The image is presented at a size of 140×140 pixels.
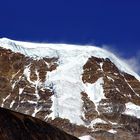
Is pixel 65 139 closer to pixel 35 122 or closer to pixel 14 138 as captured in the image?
pixel 35 122

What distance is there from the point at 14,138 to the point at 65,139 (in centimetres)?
822

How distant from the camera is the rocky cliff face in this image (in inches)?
Answer: 1560

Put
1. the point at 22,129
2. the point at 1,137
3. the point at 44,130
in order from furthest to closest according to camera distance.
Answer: the point at 44,130, the point at 22,129, the point at 1,137

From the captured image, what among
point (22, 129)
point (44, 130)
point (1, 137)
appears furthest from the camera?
point (44, 130)

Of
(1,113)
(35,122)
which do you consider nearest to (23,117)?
(35,122)

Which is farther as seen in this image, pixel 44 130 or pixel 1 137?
pixel 44 130

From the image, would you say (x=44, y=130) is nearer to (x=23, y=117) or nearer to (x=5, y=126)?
(x=23, y=117)

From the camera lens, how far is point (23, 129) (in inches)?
1666

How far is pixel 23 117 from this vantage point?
44531 mm

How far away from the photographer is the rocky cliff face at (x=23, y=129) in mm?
39625

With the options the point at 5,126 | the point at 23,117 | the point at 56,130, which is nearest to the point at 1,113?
the point at 5,126

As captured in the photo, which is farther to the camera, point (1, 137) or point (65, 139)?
point (65, 139)

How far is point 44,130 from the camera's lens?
149ft

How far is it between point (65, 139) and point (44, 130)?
2667mm
